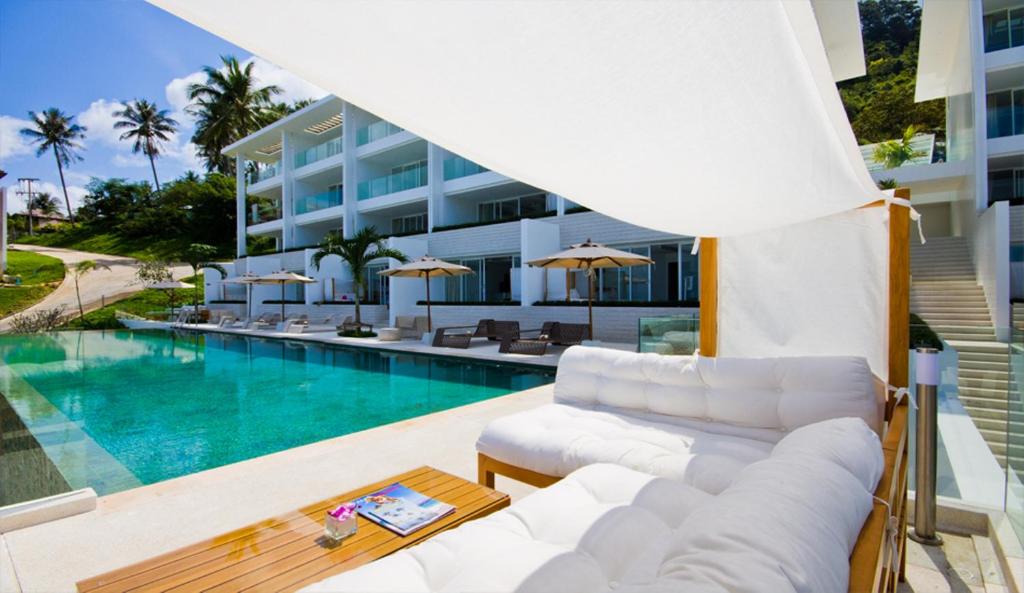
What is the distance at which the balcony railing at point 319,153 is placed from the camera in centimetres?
2380

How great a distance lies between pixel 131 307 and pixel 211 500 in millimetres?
32244

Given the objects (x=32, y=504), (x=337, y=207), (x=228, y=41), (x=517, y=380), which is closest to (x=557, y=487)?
(x=228, y=41)

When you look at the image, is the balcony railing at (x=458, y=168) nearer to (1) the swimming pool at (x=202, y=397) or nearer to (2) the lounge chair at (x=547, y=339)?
(2) the lounge chair at (x=547, y=339)

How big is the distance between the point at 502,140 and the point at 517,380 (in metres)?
7.14

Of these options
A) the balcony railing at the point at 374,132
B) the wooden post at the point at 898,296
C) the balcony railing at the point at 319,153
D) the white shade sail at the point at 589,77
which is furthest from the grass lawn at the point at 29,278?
the wooden post at the point at 898,296

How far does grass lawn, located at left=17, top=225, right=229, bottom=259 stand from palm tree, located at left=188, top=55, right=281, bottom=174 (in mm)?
9488

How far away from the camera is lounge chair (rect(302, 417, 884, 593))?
2.84 ft

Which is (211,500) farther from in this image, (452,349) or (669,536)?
(452,349)

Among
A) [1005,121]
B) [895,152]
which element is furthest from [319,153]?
[1005,121]

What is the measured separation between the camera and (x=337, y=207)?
2331cm

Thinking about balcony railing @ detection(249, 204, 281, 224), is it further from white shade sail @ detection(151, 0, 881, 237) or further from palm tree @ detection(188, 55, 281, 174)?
white shade sail @ detection(151, 0, 881, 237)

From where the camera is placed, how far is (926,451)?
2691mm

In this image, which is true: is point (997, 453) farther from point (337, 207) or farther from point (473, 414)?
point (337, 207)

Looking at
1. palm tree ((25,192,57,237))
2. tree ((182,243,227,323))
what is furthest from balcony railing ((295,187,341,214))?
palm tree ((25,192,57,237))
